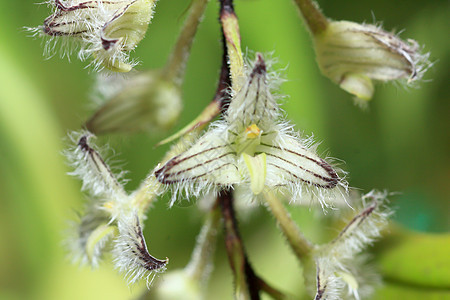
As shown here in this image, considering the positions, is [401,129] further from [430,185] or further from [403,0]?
[403,0]

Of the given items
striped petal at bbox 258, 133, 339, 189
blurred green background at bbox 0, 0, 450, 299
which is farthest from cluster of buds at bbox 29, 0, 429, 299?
blurred green background at bbox 0, 0, 450, 299

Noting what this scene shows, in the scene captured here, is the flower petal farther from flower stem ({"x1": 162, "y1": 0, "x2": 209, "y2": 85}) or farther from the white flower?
flower stem ({"x1": 162, "y1": 0, "x2": 209, "y2": 85})

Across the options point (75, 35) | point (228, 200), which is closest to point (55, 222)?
point (228, 200)

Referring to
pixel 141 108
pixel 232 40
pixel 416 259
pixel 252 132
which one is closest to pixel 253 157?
pixel 252 132

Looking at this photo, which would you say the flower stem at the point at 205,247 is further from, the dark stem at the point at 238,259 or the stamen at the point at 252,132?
the stamen at the point at 252,132

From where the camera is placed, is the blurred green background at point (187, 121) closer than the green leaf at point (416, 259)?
No

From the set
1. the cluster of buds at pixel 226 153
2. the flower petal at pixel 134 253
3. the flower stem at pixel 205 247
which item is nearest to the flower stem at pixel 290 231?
the cluster of buds at pixel 226 153
